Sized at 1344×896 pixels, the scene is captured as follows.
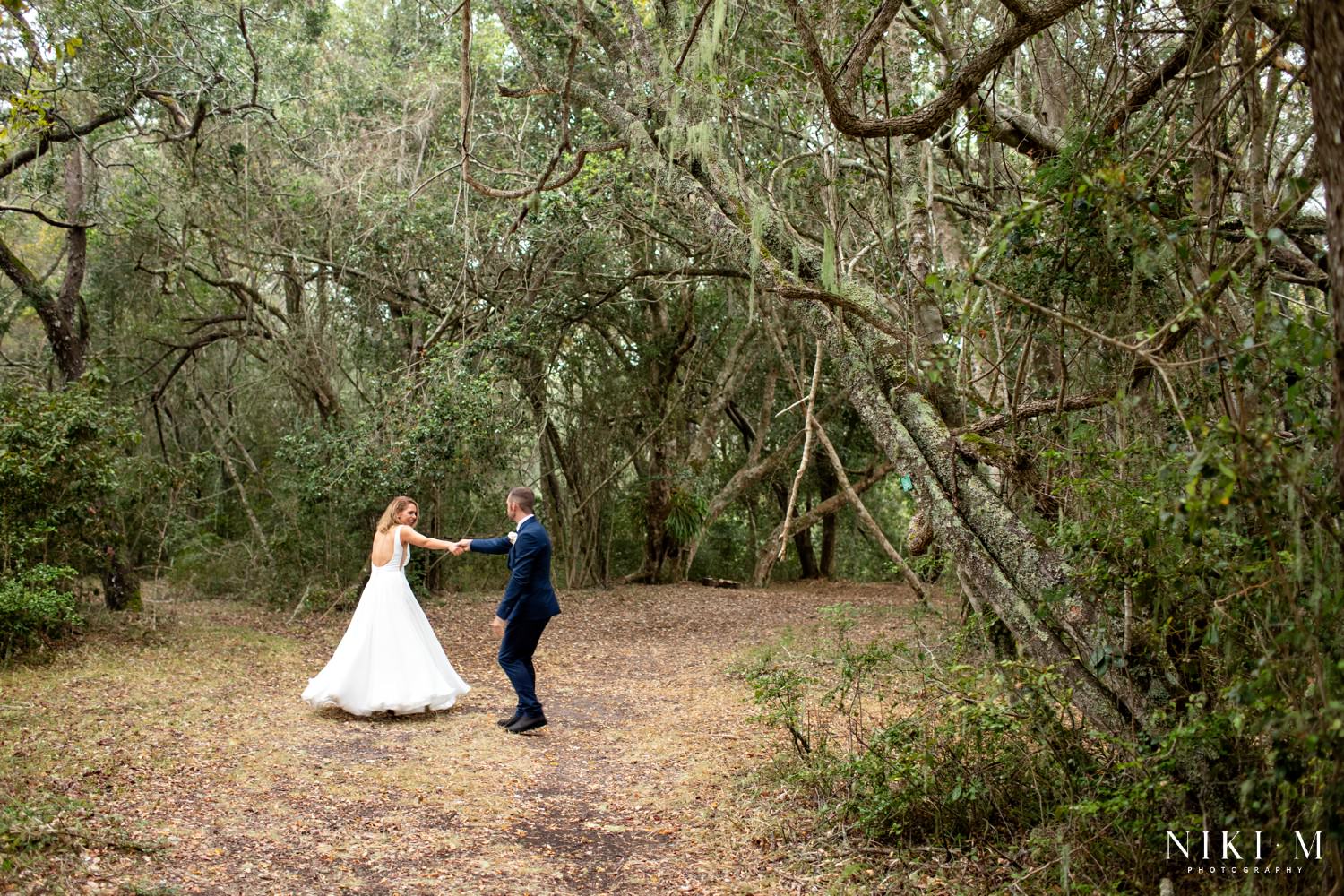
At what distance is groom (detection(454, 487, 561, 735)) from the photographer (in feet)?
23.3

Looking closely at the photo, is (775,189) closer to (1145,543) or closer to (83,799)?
(1145,543)

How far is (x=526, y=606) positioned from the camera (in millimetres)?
7098

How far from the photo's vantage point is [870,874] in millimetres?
4336

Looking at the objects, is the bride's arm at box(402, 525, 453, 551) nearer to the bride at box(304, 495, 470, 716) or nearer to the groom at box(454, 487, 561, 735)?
the bride at box(304, 495, 470, 716)

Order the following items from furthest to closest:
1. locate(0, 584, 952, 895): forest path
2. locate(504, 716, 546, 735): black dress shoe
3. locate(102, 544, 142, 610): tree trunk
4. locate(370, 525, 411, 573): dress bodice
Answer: locate(102, 544, 142, 610): tree trunk → locate(370, 525, 411, 573): dress bodice → locate(504, 716, 546, 735): black dress shoe → locate(0, 584, 952, 895): forest path

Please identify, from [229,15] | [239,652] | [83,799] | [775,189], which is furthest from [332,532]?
[83,799]

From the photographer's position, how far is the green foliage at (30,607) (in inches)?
327

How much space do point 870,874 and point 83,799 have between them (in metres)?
3.65

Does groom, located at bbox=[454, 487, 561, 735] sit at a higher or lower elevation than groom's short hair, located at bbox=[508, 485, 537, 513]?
lower

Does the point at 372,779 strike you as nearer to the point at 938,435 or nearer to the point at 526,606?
the point at 526,606

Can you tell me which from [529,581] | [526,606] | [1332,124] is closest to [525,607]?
[526,606]

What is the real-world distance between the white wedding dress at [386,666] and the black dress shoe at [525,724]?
736 millimetres

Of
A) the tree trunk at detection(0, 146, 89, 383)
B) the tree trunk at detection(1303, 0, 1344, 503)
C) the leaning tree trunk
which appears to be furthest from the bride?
the tree trunk at detection(1303, 0, 1344, 503)

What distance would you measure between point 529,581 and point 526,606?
0.17m
